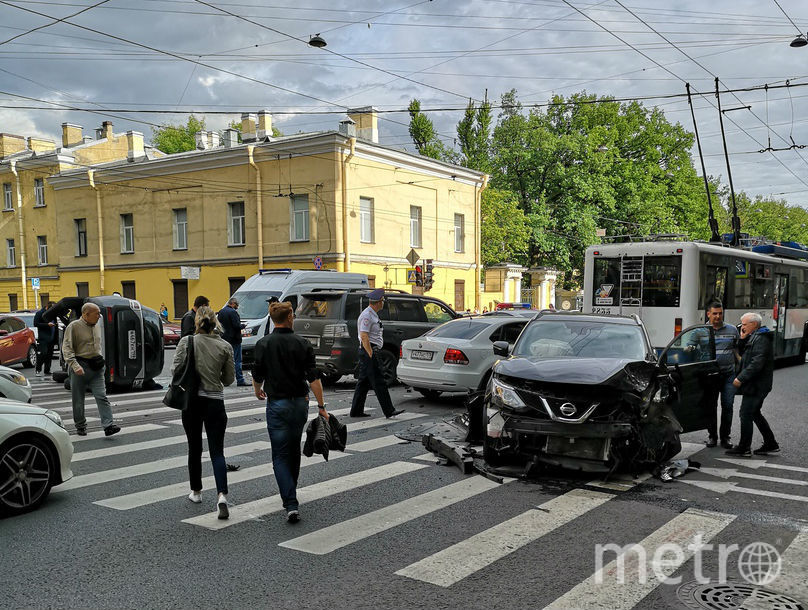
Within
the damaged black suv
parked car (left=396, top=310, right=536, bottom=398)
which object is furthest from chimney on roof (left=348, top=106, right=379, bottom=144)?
the damaged black suv

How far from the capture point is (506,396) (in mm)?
6867

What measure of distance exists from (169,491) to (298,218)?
25.9 m

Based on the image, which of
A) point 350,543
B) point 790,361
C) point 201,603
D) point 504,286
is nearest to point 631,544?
point 350,543

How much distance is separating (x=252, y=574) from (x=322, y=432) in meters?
1.63

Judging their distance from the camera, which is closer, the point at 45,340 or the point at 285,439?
the point at 285,439

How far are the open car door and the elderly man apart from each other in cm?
699

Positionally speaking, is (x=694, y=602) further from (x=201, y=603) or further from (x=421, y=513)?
(x=201, y=603)

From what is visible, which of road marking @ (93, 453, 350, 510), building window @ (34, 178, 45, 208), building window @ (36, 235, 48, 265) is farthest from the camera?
building window @ (36, 235, 48, 265)

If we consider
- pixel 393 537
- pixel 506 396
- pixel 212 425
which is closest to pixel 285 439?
pixel 212 425

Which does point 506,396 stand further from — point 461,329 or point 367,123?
point 367,123

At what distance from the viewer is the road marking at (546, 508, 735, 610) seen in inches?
158

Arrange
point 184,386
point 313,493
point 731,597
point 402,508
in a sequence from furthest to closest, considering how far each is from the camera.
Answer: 1. point 313,493
2. point 402,508
3. point 184,386
4. point 731,597

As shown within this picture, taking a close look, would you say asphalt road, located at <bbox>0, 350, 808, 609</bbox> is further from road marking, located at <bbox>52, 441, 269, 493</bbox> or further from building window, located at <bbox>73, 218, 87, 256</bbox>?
building window, located at <bbox>73, 218, 87, 256</bbox>

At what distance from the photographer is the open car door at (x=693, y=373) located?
25.0 ft
